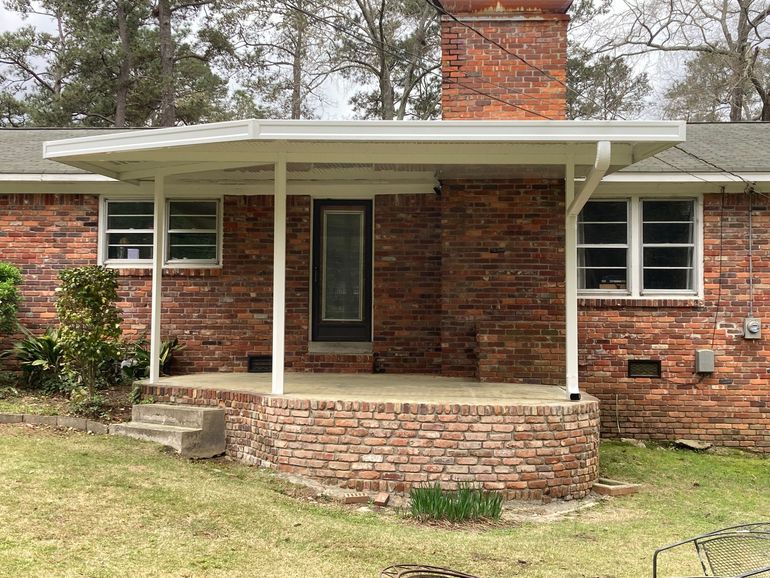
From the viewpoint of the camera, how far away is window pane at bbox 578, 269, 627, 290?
28.5ft

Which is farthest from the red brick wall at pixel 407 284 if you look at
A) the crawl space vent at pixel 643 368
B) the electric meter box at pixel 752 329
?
the electric meter box at pixel 752 329

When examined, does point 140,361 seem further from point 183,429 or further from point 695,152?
point 695,152

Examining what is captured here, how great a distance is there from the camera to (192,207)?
30.5 ft

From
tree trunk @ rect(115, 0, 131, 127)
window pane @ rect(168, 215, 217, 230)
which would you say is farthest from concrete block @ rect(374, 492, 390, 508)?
tree trunk @ rect(115, 0, 131, 127)

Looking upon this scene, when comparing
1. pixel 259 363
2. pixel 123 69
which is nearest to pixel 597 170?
pixel 259 363

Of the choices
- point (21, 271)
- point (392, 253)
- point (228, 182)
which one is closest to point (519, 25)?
point (392, 253)

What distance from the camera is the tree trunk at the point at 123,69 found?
22.1 metres

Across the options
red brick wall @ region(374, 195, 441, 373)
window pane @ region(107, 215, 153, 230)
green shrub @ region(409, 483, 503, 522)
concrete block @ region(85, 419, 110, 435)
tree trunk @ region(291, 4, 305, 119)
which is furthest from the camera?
tree trunk @ region(291, 4, 305, 119)

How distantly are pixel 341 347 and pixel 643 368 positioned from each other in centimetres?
370

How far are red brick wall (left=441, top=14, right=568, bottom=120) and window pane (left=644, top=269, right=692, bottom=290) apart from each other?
2.25 m

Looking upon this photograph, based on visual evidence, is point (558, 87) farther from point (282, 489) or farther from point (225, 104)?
point (225, 104)

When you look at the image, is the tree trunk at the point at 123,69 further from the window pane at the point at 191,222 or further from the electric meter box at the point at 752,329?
the electric meter box at the point at 752,329

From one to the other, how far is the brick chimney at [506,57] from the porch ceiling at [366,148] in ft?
2.84

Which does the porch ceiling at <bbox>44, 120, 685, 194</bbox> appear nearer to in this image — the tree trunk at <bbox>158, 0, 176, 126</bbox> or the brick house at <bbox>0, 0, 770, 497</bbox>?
the brick house at <bbox>0, 0, 770, 497</bbox>
